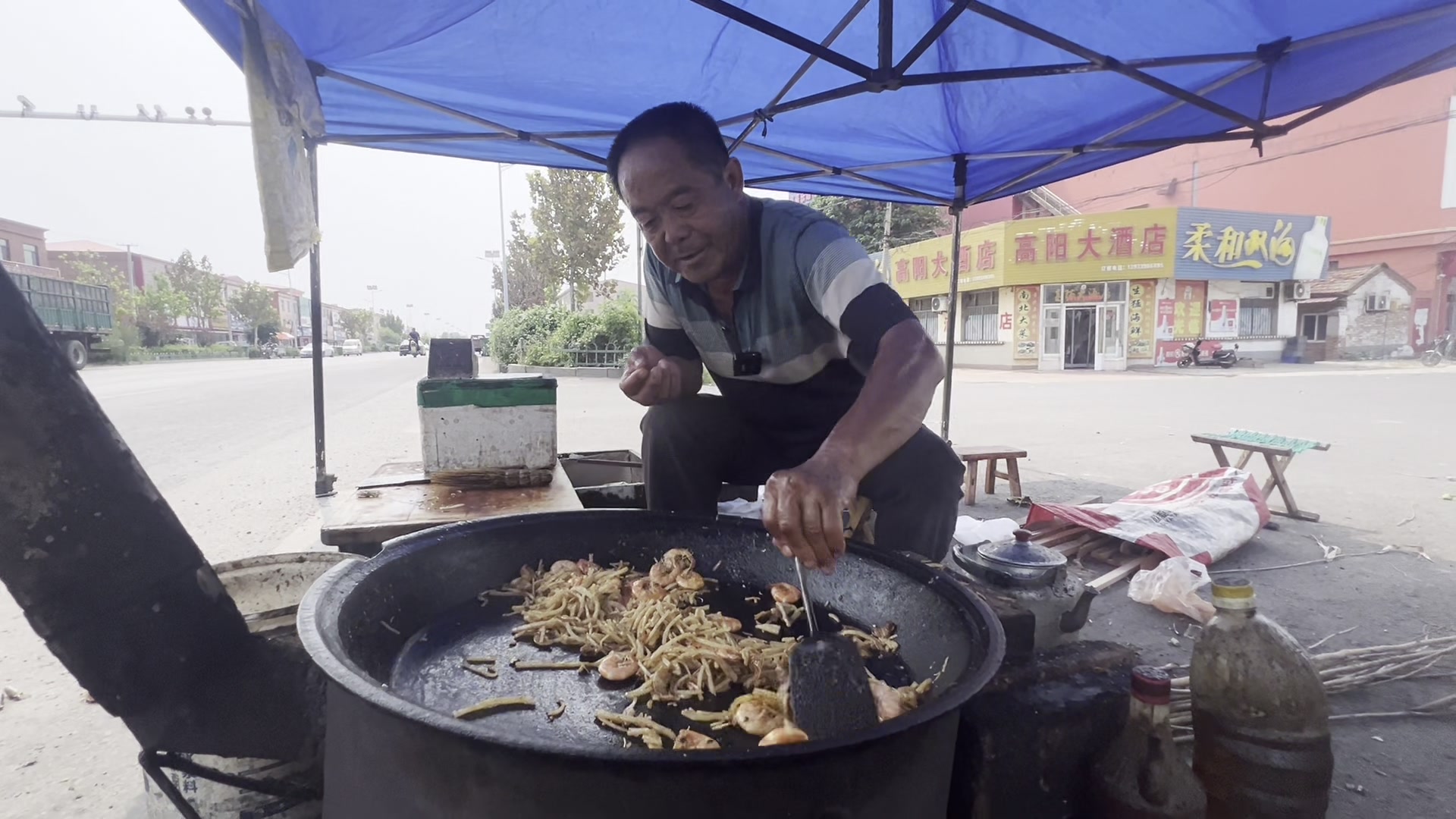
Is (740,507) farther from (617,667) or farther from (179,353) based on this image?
(179,353)

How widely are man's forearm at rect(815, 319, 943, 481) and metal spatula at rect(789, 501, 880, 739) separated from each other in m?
0.39

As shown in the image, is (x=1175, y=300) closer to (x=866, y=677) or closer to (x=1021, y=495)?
(x=1021, y=495)

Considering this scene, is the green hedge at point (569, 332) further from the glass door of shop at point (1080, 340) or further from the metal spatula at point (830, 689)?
the metal spatula at point (830, 689)

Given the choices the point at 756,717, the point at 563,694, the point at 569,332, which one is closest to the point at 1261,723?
the point at 756,717

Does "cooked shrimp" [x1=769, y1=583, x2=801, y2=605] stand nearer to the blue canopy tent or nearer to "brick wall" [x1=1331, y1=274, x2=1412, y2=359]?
the blue canopy tent

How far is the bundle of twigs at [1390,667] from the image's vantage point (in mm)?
2840

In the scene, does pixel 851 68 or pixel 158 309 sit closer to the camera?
pixel 851 68

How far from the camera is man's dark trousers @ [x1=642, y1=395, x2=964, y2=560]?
2.54 m

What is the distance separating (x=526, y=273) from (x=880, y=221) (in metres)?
21.3

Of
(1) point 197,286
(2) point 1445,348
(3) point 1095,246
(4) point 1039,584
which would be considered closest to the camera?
(4) point 1039,584

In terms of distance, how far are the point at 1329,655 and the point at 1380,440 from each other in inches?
341

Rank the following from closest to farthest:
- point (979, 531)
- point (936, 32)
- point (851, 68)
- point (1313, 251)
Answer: point (936, 32) → point (851, 68) → point (979, 531) → point (1313, 251)

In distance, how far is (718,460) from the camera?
2.96 meters

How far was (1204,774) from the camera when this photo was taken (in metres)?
1.98
